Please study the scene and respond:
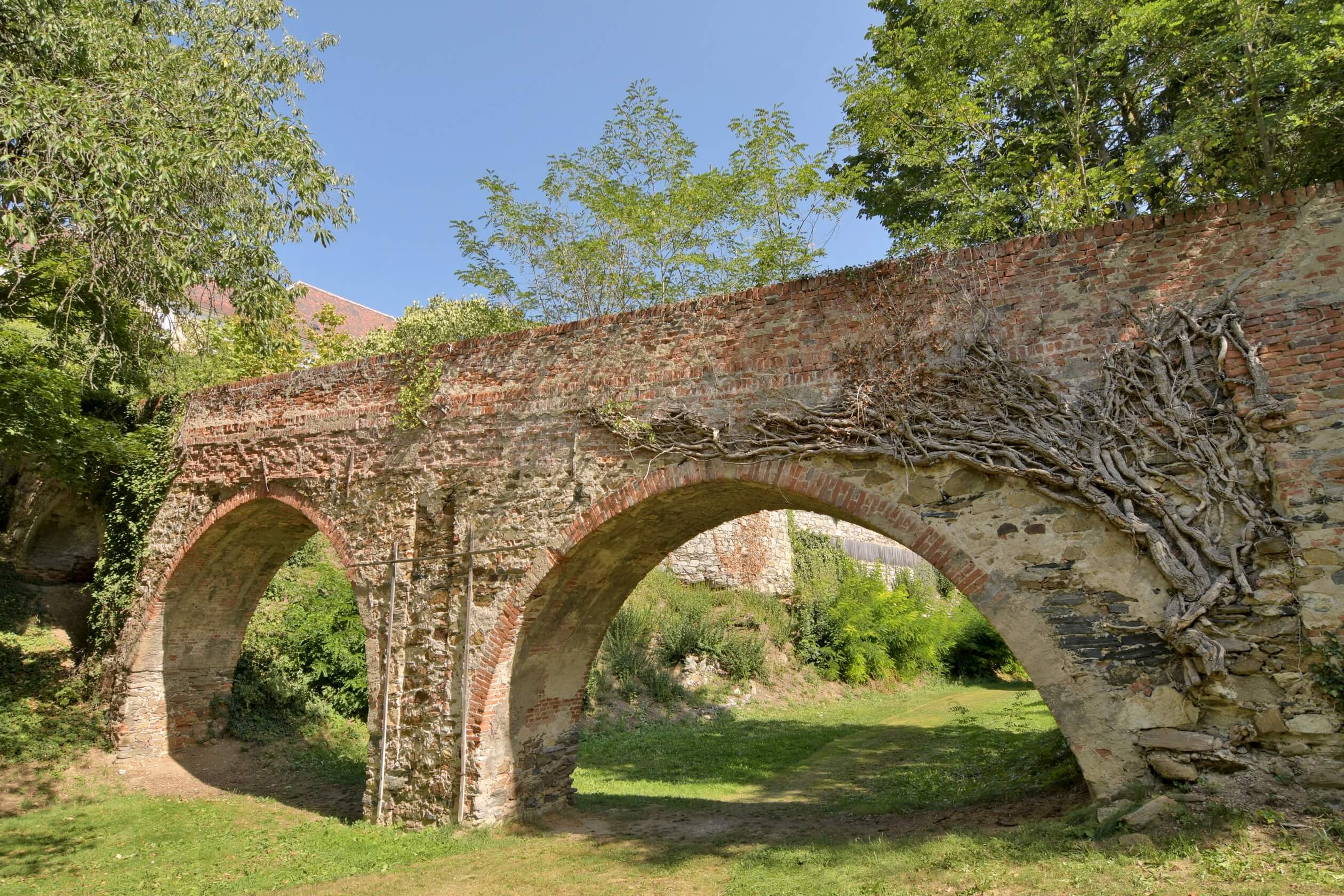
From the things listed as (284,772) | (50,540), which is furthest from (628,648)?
(50,540)

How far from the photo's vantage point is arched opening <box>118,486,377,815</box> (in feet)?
33.4

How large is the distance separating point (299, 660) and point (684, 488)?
8.77m

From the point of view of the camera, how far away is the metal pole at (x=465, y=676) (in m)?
7.61

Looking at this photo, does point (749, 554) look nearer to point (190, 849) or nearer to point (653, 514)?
point (653, 514)

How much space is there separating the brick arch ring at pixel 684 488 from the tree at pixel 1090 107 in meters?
5.49

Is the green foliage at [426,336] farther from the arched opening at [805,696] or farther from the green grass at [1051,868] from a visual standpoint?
the green grass at [1051,868]

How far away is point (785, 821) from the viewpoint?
780cm

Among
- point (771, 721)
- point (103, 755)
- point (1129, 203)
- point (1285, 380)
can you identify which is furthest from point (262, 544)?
point (1129, 203)

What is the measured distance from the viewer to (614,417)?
758 cm

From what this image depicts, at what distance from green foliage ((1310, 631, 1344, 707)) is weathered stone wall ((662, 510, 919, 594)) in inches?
445

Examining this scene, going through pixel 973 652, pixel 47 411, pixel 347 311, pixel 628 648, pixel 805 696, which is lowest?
pixel 805 696

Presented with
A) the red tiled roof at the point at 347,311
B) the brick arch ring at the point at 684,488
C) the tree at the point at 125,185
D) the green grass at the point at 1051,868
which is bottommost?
the green grass at the point at 1051,868

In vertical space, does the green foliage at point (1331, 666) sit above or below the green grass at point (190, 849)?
Answer: above

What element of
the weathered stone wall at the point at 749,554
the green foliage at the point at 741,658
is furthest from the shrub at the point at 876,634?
the green foliage at the point at 741,658
